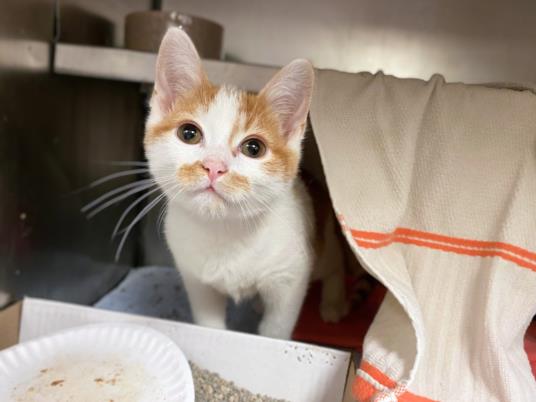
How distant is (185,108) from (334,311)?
33.0 inches

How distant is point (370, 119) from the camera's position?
0.92 meters

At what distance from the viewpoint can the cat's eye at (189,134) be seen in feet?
2.85

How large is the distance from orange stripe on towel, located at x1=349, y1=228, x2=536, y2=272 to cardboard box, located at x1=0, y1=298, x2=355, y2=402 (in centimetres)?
25

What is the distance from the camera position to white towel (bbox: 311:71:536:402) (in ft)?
2.64

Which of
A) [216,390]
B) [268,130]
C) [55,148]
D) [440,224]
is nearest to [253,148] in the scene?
[268,130]

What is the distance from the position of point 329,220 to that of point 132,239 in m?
0.85

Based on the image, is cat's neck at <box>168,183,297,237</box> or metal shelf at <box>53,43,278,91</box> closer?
cat's neck at <box>168,183,297,237</box>

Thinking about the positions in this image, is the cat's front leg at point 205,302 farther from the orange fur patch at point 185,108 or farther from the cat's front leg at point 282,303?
the orange fur patch at point 185,108

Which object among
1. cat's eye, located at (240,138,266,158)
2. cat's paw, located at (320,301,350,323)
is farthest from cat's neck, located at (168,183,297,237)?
cat's paw, located at (320,301,350,323)

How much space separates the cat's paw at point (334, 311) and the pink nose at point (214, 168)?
793 mm

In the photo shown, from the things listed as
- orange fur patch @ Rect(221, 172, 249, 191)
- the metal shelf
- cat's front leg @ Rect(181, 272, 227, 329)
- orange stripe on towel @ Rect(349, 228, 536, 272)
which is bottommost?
cat's front leg @ Rect(181, 272, 227, 329)

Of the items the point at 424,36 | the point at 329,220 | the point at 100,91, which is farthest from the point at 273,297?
the point at 424,36

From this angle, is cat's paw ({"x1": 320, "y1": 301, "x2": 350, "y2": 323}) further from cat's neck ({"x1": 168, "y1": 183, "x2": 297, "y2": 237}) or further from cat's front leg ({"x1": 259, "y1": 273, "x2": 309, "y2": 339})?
cat's neck ({"x1": 168, "y1": 183, "x2": 297, "y2": 237})

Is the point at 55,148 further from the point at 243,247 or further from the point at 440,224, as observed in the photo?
the point at 440,224
